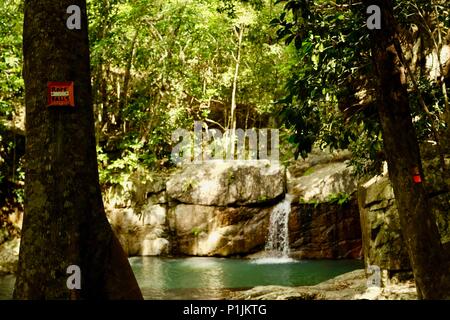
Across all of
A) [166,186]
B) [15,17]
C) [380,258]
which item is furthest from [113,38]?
[380,258]

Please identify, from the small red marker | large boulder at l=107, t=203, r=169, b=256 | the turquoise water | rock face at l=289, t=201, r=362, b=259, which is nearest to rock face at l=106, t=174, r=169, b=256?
large boulder at l=107, t=203, r=169, b=256

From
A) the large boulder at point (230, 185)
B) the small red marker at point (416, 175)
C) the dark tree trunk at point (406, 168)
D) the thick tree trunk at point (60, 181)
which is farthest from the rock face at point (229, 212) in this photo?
the thick tree trunk at point (60, 181)

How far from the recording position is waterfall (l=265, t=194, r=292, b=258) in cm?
1675

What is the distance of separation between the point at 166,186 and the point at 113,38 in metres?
6.21

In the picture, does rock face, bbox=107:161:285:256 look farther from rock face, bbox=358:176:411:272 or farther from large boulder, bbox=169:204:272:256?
rock face, bbox=358:176:411:272

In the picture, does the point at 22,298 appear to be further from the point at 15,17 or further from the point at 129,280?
the point at 15,17

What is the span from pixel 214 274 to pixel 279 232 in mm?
4125

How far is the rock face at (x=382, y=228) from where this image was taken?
813 cm

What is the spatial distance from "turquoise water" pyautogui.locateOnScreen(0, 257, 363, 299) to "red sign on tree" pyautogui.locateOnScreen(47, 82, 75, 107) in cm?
761

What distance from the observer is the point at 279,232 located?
1694cm

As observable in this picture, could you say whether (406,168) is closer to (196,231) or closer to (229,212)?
(229,212)

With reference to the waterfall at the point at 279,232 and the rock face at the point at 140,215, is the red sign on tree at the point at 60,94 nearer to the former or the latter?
the waterfall at the point at 279,232

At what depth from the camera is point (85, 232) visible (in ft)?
11.7

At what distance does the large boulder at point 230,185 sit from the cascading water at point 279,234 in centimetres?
56
